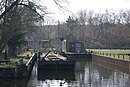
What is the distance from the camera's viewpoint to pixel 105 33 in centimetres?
11731

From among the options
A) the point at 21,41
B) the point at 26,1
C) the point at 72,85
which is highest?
the point at 26,1

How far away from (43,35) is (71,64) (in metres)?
83.8

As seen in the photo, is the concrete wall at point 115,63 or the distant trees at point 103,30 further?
the distant trees at point 103,30

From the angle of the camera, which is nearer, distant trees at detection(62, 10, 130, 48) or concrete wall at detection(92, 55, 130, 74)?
concrete wall at detection(92, 55, 130, 74)

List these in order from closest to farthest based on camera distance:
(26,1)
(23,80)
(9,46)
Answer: (26,1)
(23,80)
(9,46)

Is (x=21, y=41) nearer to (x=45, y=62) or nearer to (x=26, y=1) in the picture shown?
(x=45, y=62)

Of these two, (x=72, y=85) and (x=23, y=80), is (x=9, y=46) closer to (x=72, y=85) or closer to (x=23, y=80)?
(x=23, y=80)

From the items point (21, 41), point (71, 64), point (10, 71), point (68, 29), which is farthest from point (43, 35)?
point (10, 71)

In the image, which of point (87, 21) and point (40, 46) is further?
point (87, 21)

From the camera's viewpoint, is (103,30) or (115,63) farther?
(103,30)

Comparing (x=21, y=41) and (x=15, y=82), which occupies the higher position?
(x=21, y=41)

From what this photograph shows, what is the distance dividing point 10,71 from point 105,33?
3409 inches

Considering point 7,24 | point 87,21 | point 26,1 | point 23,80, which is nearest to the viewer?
point 26,1

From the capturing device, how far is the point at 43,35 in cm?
12656
